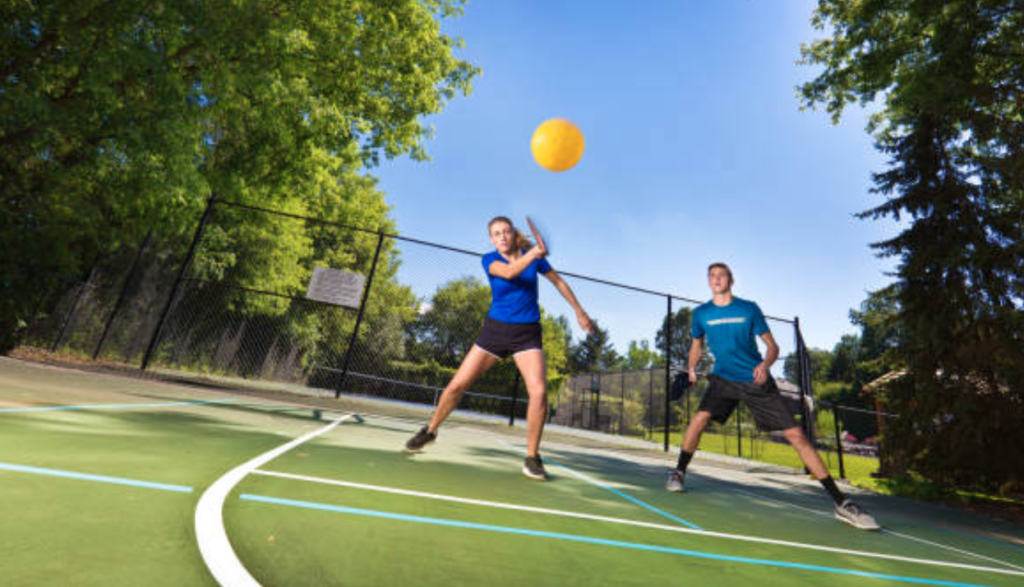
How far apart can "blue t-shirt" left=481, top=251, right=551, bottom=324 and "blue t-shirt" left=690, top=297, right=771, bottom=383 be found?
1.66 m

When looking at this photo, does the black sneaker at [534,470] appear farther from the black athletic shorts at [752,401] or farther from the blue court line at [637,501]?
the black athletic shorts at [752,401]

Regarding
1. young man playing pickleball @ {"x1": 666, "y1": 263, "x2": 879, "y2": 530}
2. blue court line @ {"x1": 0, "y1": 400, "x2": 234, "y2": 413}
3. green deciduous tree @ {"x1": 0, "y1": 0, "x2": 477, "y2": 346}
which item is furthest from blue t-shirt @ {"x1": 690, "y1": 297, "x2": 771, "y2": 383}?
green deciduous tree @ {"x1": 0, "y1": 0, "x2": 477, "y2": 346}

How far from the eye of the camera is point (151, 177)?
325 inches

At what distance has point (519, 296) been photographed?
4000mm

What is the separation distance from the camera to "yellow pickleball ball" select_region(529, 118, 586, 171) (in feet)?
15.2

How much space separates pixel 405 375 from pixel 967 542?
51.9ft

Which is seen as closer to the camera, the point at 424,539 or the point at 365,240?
the point at 424,539

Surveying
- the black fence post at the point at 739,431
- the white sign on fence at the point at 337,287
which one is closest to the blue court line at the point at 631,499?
the white sign on fence at the point at 337,287

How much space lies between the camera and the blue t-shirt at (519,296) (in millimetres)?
3967

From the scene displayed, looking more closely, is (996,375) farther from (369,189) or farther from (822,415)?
(369,189)

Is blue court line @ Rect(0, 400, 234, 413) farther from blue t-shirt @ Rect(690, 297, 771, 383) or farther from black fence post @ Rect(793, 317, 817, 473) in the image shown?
black fence post @ Rect(793, 317, 817, 473)

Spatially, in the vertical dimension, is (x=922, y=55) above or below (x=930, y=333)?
above

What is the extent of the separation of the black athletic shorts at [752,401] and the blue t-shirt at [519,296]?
197cm

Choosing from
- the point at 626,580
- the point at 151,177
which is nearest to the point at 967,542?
the point at 626,580
